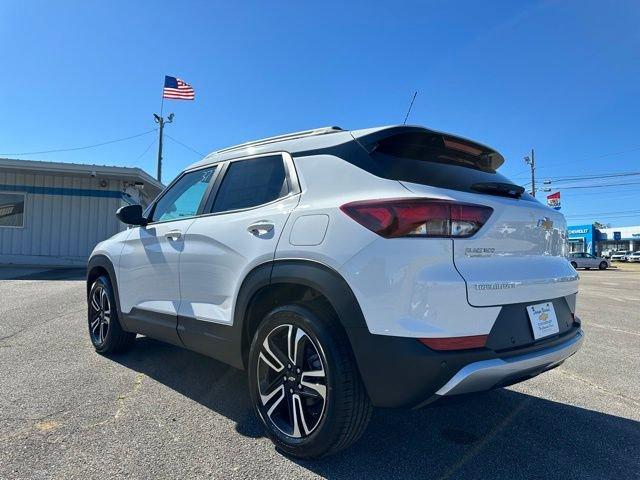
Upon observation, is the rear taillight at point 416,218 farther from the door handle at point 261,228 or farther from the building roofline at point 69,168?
the building roofline at point 69,168

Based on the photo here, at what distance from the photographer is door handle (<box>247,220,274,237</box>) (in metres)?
2.80

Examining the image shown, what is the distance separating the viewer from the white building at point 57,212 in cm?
1585

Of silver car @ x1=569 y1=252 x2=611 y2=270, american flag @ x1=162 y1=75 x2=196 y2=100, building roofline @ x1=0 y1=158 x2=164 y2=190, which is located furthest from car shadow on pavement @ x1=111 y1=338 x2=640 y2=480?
silver car @ x1=569 y1=252 x2=611 y2=270

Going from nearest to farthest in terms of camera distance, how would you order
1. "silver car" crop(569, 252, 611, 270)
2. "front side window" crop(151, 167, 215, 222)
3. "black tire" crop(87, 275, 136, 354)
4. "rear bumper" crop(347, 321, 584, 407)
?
1. "rear bumper" crop(347, 321, 584, 407)
2. "front side window" crop(151, 167, 215, 222)
3. "black tire" crop(87, 275, 136, 354)
4. "silver car" crop(569, 252, 611, 270)

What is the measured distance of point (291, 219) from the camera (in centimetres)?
268

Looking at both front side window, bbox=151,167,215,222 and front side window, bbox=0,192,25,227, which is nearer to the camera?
front side window, bbox=151,167,215,222

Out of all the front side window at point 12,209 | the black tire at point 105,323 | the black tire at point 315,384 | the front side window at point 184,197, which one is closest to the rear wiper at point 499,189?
the black tire at point 315,384

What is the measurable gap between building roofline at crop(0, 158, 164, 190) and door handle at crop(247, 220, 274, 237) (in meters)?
14.1

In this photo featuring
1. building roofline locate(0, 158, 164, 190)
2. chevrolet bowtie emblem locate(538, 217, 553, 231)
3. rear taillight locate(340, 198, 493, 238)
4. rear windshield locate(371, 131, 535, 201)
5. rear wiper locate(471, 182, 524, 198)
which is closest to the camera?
rear taillight locate(340, 198, 493, 238)

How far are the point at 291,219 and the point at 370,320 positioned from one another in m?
0.79

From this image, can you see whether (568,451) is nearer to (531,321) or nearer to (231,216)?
(531,321)

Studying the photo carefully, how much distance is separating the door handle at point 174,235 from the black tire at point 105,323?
122cm

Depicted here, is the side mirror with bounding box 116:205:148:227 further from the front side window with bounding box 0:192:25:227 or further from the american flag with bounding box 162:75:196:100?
the american flag with bounding box 162:75:196:100

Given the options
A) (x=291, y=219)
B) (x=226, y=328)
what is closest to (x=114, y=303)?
(x=226, y=328)
